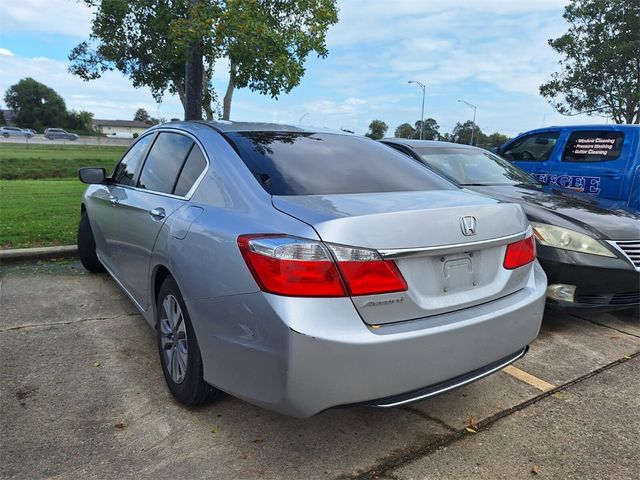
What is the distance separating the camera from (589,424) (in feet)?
8.81

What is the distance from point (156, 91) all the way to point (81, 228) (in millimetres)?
10520

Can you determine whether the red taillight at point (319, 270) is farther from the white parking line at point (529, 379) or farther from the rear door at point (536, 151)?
the rear door at point (536, 151)

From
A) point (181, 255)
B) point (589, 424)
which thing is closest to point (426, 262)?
point (181, 255)

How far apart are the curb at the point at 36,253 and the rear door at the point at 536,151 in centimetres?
608

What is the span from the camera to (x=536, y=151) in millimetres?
7293

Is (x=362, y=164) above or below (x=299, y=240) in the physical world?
above

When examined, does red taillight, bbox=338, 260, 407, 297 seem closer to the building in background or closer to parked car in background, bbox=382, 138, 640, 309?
parked car in background, bbox=382, 138, 640, 309

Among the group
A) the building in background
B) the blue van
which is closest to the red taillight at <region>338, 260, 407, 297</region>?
the blue van

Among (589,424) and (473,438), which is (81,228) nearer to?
→ (473,438)

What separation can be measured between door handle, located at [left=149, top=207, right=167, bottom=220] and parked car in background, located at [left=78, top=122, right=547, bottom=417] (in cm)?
2

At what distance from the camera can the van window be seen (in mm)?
7105

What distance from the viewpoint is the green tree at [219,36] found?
6914mm

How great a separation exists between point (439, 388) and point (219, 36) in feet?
20.0

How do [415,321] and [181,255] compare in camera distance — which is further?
[181,255]
